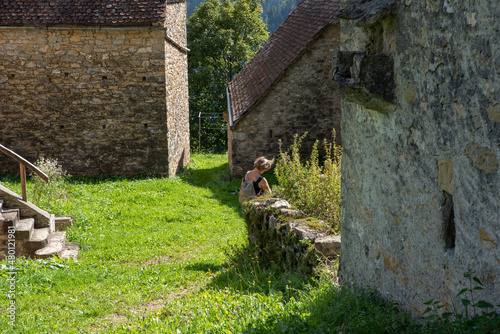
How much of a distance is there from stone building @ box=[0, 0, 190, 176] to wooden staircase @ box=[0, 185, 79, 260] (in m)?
5.53

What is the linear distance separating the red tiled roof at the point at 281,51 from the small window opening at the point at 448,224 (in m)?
10.2

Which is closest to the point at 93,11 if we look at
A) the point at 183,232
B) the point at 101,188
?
the point at 101,188

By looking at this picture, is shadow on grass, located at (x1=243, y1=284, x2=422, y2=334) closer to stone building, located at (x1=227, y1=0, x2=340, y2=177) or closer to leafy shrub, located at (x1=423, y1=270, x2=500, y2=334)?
leafy shrub, located at (x1=423, y1=270, x2=500, y2=334)

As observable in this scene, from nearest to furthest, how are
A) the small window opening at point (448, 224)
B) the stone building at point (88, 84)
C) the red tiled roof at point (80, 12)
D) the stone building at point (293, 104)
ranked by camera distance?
the small window opening at point (448, 224) < the red tiled roof at point (80, 12) < the stone building at point (88, 84) < the stone building at point (293, 104)

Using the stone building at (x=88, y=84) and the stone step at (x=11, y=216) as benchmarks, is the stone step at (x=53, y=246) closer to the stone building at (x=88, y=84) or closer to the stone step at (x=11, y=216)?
the stone step at (x=11, y=216)

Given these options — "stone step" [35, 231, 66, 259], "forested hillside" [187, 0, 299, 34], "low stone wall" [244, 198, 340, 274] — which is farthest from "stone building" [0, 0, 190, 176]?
"forested hillside" [187, 0, 299, 34]

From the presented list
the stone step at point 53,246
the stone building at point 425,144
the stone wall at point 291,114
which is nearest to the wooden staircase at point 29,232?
the stone step at point 53,246

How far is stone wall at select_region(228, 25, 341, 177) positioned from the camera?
13.2m

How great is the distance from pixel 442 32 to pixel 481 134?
0.62 metres

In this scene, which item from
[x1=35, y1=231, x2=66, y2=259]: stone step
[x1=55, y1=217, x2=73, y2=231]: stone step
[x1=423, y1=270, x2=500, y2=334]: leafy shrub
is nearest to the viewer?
[x1=423, y1=270, x2=500, y2=334]: leafy shrub

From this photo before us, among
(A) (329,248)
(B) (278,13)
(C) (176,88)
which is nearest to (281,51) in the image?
(C) (176,88)

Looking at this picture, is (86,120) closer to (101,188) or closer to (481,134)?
(101,188)

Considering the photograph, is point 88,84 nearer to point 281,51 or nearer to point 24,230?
point 281,51

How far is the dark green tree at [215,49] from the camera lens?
25.3 m
